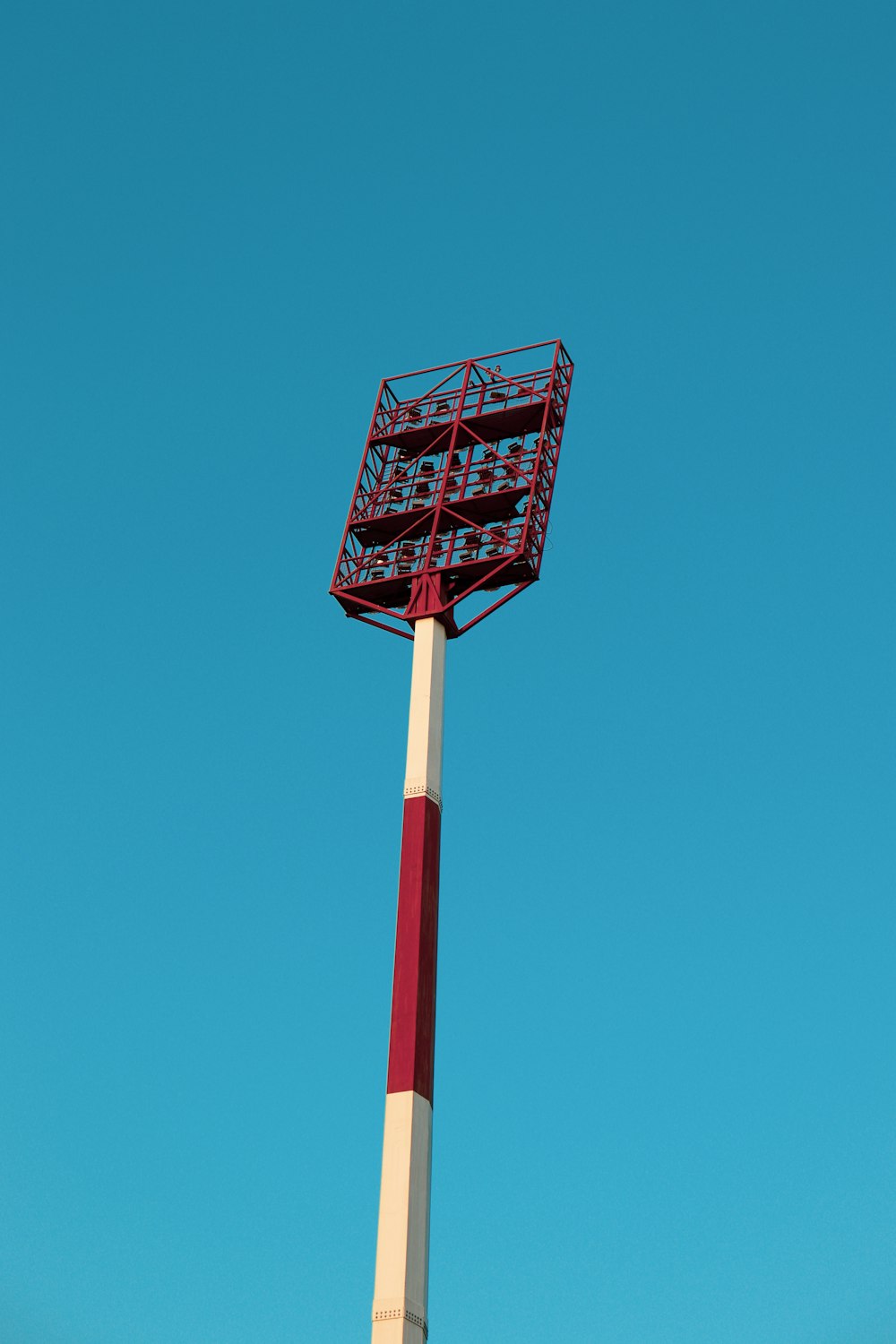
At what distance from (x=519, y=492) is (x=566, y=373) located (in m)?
5.81

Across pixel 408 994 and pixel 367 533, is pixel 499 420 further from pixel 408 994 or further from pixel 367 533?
pixel 408 994

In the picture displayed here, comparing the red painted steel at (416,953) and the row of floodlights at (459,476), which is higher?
the row of floodlights at (459,476)

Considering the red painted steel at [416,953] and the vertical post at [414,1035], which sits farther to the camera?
the red painted steel at [416,953]

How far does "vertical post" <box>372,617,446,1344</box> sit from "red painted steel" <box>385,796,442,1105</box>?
22 mm

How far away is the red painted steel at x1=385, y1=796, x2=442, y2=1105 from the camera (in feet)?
128

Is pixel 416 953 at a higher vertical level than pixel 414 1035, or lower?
higher

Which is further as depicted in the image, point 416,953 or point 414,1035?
point 416,953

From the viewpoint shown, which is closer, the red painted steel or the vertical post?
the vertical post

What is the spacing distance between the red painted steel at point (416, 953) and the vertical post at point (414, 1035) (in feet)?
0.07

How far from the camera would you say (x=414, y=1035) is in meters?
39.2

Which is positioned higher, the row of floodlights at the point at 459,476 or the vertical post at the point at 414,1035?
the row of floodlights at the point at 459,476

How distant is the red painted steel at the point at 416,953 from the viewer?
38938mm

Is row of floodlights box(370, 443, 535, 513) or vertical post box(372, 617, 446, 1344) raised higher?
row of floodlights box(370, 443, 535, 513)

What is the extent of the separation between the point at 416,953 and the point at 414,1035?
7.07 ft
